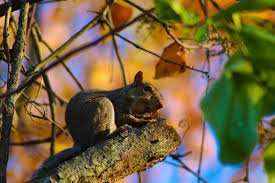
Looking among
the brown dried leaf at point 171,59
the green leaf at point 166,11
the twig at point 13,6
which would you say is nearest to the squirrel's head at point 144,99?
the brown dried leaf at point 171,59

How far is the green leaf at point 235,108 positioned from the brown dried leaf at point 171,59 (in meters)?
2.48

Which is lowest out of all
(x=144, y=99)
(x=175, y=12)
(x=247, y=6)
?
(x=247, y=6)

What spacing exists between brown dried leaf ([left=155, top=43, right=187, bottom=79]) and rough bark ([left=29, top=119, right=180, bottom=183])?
101 centimetres

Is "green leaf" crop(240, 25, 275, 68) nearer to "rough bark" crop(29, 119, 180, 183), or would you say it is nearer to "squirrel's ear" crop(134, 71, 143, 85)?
"rough bark" crop(29, 119, 180, 183)

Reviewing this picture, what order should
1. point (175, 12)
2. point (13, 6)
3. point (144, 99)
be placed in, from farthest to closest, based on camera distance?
1. point (144, 99)
2. point (13, 6)
3. point (175, 12)

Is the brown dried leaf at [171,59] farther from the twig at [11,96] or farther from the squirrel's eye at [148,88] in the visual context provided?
the twig at [11,96]

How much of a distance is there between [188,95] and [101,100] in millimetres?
3402

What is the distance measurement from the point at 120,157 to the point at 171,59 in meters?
1.54

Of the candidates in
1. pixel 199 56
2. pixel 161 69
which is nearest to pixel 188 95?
pixel 199 56

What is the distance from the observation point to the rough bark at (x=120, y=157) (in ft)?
6.01

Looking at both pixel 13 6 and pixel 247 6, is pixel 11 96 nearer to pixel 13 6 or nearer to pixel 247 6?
pixel 13 6

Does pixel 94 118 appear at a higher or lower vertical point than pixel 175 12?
higher

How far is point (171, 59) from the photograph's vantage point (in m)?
3.36

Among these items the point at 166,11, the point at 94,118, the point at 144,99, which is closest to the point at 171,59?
the point at 144,99
